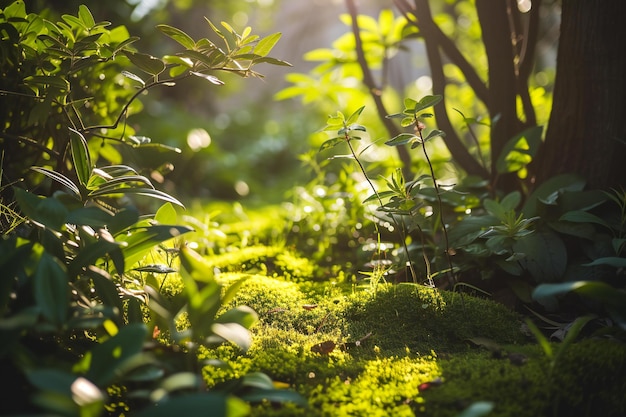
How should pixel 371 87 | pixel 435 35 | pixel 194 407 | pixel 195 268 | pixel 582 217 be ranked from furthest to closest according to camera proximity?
pixel 371 87 → pixel 435 35 → pixel 582 217 → pixel 195 268 → pixel 194 407

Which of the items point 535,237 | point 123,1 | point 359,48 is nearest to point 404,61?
point 123,1

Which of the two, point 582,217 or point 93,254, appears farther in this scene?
point 582,217

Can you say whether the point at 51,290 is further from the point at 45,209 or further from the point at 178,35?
the point at 178,35

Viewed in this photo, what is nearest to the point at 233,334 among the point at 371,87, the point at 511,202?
the point at 511,202

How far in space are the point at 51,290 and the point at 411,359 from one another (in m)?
0.98

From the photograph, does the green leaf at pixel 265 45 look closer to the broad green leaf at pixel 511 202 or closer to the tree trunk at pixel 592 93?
the broad green leaf at pixel 511 202

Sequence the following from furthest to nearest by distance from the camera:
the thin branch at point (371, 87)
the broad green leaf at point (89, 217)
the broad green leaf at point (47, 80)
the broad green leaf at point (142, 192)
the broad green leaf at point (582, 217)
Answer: the thin branch at point (371, 87), the broad green leaf at point (582, 217), the broad green leaf at point (47, 80), the broad green leaf at point (142, 192), the broad green leaf at point (89, 217)

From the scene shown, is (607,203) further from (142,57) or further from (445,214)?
(142,57)

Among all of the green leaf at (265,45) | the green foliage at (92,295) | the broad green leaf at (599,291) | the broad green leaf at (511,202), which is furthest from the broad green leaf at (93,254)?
the broad green leaf at (511,202)

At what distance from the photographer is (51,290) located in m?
1.10

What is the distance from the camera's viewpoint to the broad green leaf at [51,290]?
1.07 m

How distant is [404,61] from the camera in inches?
457

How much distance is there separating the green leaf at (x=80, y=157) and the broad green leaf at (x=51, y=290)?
51cm

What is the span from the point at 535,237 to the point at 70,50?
1.72 metres
